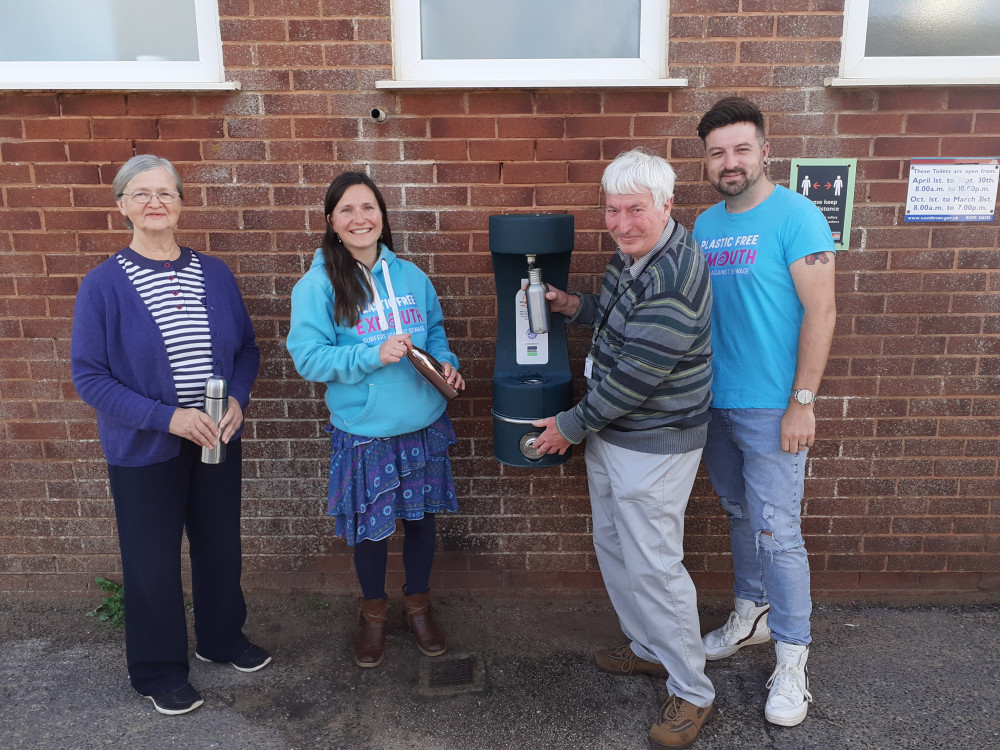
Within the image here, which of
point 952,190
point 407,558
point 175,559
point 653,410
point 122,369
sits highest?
point 952,190

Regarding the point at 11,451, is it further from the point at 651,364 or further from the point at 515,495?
the point at 651,364

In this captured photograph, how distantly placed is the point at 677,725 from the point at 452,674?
2.99 ft

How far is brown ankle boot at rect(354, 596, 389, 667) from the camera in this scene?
120 inches

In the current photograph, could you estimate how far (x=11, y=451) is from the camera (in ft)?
11.4

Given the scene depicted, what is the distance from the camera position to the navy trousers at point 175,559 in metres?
2.69

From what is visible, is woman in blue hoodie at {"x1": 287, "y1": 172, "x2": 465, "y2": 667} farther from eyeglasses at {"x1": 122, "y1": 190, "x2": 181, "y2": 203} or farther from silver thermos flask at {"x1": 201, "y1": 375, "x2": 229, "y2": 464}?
eyeglasses at {"x1": 122, "y1": 190, "x2": 181, "y2": 203}

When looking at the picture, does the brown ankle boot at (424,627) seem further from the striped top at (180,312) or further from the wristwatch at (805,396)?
the wristwatch at (805,396)

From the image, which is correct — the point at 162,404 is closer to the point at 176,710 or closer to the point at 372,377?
the point at 372,377

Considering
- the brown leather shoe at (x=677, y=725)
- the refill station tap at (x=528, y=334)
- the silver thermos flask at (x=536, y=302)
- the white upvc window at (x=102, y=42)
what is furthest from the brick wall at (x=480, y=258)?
the brown leather shoe at (x=677, y=725)

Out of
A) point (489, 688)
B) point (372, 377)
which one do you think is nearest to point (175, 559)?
point (372, 377)

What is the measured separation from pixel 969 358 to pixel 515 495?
6.92ft

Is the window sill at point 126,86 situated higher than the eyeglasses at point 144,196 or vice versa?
the window sill at point 126,86

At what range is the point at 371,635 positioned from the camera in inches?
121

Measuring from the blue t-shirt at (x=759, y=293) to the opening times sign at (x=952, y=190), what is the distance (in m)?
→ 0.83
